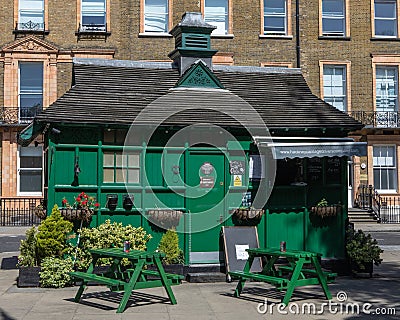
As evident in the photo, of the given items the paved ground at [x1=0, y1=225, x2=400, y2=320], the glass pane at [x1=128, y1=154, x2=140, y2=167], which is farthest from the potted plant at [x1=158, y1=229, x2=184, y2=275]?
the glass pane at [x1=128, y1=154, x2=140, y2=167]

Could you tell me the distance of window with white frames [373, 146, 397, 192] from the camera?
104 ft

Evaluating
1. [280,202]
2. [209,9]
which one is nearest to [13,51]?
[209,9]

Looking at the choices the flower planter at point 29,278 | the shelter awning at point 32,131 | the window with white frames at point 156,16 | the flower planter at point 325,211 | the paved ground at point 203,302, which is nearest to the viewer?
the paved ground at point 203,302

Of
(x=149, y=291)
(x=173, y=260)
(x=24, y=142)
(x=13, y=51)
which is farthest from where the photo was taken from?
(x=13, y=51)

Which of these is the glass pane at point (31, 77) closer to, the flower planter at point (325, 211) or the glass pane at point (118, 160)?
the glass pane at point (118, 160)

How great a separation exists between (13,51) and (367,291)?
23295 millimetres

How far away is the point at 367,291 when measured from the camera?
11062mm

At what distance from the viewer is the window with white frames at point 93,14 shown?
30547 mm

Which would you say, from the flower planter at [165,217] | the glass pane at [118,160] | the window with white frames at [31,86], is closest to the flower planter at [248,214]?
the flower planter at [165,217]

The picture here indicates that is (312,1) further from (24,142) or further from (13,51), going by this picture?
(24,142)

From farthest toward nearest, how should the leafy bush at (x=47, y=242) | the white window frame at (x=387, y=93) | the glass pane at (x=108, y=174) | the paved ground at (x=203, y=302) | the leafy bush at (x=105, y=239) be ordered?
the white window frame at (x=387, y=93) → the glass pane at (x=108, y=174) → the leafy bush at (x=105, y=239) → the leafy bush at (x=47, y=242) → the paved ground at (x=203, y=302)

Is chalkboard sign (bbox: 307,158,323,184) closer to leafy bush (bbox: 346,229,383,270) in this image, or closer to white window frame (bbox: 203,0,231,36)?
leafy bush (bbox: 346,229,383,270)

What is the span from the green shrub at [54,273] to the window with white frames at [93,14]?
2098 cm

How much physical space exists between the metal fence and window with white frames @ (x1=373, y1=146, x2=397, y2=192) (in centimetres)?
1652
